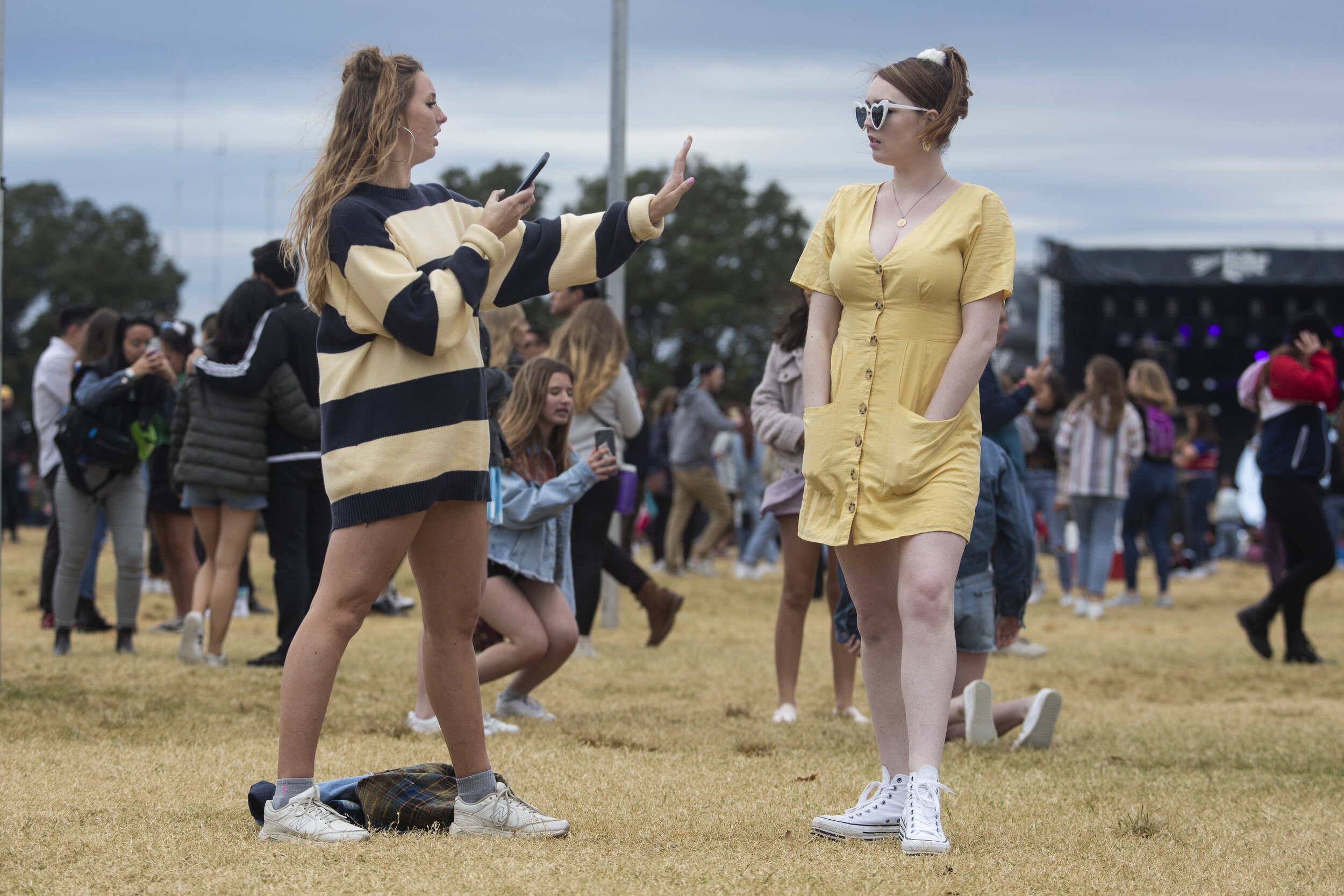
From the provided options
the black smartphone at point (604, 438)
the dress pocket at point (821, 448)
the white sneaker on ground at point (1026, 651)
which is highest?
the dress pocket at point (821, 448)

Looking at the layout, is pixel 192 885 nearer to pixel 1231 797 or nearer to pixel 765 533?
pixel 1231 797

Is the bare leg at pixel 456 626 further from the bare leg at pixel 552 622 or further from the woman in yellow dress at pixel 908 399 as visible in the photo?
the bare leg at pixel 552 622

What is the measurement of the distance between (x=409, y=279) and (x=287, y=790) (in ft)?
4.09

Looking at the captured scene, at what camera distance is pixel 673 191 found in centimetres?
331

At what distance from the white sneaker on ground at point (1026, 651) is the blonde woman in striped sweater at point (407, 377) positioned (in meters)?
5.58

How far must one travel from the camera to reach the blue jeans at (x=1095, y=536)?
36.1ft

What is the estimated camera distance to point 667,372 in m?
44.9

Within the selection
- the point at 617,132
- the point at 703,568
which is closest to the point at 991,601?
the point at 617,132

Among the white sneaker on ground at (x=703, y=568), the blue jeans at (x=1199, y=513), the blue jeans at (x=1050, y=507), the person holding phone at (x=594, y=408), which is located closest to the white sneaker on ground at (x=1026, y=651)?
the person holding phone at (x=594, y=408)

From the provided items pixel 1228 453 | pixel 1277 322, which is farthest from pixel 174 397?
pixel 1228 453

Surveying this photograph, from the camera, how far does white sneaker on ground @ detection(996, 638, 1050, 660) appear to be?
836 centimetres

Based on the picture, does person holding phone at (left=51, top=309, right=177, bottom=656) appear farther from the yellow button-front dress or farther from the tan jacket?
the yellow button-front dress

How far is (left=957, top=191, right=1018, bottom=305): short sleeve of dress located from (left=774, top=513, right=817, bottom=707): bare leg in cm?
218

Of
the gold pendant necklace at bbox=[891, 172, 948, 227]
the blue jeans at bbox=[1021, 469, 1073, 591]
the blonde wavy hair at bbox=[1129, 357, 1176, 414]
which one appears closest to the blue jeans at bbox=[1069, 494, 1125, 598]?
the blue jeans at bbox=[1021, 469, 1073, 591]
